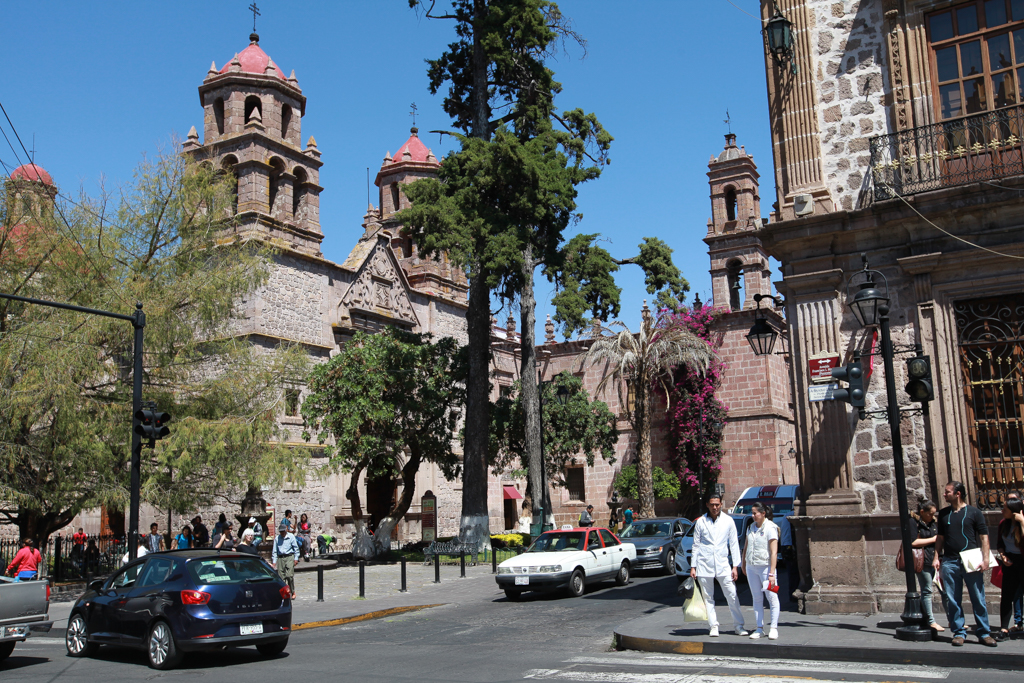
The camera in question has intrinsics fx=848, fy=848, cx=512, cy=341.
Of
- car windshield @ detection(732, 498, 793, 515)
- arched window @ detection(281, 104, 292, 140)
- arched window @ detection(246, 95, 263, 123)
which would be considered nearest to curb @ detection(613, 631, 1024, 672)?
car windshield @ detection(732, 498, 793, 515)

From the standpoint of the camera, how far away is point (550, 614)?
47.3 feet

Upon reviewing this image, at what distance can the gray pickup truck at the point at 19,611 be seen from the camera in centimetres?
1066

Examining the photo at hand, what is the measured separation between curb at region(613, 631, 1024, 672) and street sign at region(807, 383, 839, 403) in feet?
11.4

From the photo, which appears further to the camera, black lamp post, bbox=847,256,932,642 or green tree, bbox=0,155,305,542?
green tree, bbox=0,155,305,542

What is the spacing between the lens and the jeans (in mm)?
9195

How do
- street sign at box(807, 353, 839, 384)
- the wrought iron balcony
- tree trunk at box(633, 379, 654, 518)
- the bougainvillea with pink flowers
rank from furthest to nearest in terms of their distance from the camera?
the bougainvillea with pink flowers, tree trunk at box(633, 379, 654, 518), street sign at box(807, 353, 839, 384), the wrought iron balcony

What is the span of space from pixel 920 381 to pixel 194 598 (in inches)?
356

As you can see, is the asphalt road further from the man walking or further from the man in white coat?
the man walking

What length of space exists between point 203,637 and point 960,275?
10.9 metres

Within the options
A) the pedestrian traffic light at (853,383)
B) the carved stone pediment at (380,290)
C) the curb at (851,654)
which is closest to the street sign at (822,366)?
the pedestrian traffic light at (853,383)

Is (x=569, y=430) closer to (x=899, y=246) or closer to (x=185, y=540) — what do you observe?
(x=185, y=540)

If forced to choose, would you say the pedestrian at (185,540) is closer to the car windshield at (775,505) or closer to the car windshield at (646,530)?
the car windshield at (646,530)

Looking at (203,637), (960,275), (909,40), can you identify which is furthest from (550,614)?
(909,40)

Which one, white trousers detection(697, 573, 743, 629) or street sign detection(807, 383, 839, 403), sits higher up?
street sign detection(807, 383, 839, 403)
